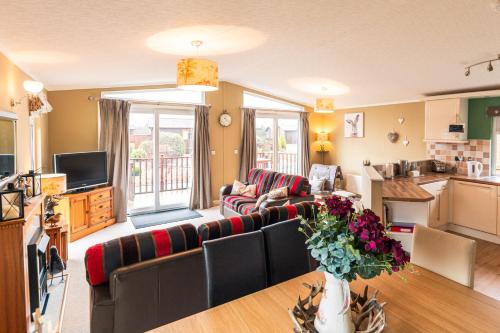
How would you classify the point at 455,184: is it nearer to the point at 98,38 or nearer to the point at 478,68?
A: the point at 478,68

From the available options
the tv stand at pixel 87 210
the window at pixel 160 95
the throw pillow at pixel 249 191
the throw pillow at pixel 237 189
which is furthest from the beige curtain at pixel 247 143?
the tv stand at pixel 87 210

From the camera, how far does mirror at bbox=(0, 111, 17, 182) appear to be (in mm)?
2555

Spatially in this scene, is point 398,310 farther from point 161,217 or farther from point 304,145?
point 304,145

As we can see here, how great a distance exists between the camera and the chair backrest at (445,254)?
Result: 5.44ft

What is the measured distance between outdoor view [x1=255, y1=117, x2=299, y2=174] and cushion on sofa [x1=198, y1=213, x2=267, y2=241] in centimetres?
513

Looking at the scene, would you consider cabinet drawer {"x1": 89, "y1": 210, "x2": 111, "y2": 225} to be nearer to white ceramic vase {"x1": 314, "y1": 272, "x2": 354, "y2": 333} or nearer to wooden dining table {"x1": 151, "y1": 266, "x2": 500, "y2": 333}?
wooden dining table {"x1": 151, "y1": 266, "x2": 500, "y2": 333}

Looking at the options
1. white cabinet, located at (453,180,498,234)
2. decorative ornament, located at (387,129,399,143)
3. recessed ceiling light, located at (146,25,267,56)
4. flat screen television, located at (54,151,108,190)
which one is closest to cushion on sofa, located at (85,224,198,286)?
recessed ceiling light, located at (146,25,267,56)

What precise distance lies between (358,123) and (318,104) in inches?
89.3

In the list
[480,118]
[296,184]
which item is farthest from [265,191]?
[480,118]

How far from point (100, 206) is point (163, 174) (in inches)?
63.4

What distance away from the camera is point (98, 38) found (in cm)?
289

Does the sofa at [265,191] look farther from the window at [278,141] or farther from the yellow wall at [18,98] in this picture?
the yellow wall at [18,98]

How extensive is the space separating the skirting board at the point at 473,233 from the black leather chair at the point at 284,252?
3819 millimetres

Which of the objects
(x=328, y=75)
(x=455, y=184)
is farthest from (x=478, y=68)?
(x=328, y=75)
